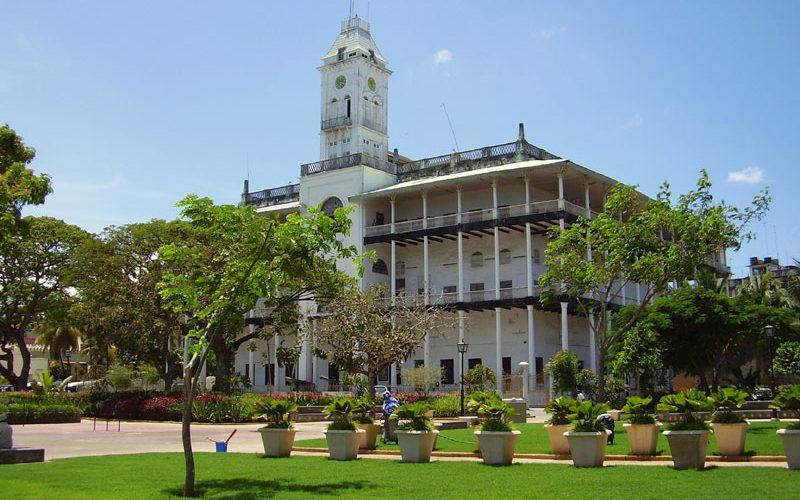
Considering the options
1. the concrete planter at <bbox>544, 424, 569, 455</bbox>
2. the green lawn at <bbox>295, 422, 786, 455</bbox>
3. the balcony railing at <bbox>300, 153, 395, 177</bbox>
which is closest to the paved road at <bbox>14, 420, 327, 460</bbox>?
the green lawn at <bbox>295, 422, 786, 455</bbox>

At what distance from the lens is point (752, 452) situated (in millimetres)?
14875

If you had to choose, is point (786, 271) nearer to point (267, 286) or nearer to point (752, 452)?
point (752, 452)

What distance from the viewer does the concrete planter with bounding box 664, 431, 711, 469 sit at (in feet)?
42.8

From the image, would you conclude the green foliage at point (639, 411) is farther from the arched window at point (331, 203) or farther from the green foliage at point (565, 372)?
the arched window at point (331, 203)

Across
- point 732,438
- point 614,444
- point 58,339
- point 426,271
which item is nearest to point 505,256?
point 426,271

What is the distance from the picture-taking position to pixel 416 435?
15.4 m

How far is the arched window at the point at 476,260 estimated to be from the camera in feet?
163

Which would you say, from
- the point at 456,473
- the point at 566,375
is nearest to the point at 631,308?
the point at 566,375

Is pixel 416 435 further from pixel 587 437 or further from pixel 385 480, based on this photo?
pixel 587 437

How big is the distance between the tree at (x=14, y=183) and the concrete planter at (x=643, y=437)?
13011mm

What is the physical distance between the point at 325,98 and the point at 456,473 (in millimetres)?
50823

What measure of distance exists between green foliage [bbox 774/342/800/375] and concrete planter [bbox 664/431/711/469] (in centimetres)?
1921

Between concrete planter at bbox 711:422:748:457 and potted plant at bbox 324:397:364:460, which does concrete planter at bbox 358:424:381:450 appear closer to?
potted plant at bbox 324:397:364:460

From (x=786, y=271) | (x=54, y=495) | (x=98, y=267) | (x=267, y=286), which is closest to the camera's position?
(x=54, y=495)
